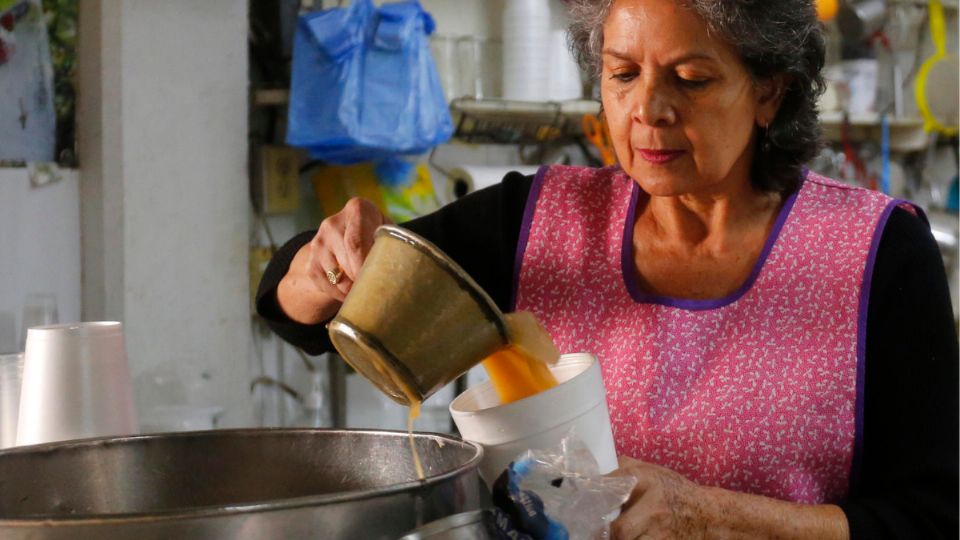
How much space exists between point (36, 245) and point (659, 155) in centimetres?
196

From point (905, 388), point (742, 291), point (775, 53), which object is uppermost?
point (775, 53)

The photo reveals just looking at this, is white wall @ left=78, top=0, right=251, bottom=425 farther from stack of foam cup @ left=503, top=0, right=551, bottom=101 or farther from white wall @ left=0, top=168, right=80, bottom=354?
stack of foam cup @ left=503, top=0, right=551, bottom=101

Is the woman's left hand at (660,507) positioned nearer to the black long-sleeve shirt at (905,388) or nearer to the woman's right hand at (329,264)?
the black long-sleeve shirt at (905,388)

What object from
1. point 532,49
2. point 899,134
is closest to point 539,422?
point 532,49

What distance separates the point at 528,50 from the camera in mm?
3414

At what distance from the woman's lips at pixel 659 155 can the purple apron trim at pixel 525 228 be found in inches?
10.7

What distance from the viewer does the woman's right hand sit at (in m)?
1.36

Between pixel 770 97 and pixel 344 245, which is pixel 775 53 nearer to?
pixel 770 97

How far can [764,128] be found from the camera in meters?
1.62

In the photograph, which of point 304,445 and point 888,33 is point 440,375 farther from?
point 888,33

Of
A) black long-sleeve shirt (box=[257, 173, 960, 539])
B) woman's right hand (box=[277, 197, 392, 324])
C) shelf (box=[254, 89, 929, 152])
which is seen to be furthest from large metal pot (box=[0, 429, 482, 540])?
shelf (box=[254, 89, 929, 152])

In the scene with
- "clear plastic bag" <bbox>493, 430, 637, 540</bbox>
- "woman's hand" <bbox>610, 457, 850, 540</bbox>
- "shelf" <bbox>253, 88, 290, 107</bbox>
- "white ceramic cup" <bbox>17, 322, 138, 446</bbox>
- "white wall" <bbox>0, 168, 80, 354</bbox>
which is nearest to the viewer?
"clear plastic bag" <bbox>493, 430, 637, 540</bbox>

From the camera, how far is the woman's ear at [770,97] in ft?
5.12

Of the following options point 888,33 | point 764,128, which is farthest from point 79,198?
point 888,33
